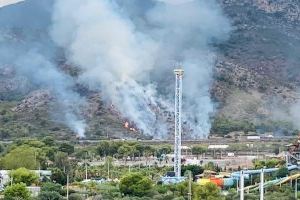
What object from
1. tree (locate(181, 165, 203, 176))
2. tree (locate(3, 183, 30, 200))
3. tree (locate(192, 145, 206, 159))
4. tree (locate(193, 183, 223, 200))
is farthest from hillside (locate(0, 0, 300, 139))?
tree (locate(193, 183, 223, 200))

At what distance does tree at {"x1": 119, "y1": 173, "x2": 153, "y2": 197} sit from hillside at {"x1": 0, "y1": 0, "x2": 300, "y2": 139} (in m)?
24.7

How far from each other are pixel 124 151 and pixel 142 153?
56.4 inches

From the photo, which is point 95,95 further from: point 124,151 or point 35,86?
point 124,151

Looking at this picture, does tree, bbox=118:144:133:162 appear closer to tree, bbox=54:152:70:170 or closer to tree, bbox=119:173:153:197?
tree, bbox=54:152:70:170

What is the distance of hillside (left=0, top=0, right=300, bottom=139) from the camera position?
5316 centimetres

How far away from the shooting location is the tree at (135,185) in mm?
23656

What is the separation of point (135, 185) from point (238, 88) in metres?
37.9

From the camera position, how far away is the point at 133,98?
57938 millimetres

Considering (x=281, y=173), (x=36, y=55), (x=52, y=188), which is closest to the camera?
(x=52, y=188)

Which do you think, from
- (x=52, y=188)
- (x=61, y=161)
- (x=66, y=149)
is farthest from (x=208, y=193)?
(x=66, y=149)

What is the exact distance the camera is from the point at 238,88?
200 feet

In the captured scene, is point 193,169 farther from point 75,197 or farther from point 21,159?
point 75,197

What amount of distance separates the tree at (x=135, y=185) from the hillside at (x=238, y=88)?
24744 millimetres

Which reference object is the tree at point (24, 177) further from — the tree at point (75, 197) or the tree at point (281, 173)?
the tree at point (281, 173)
